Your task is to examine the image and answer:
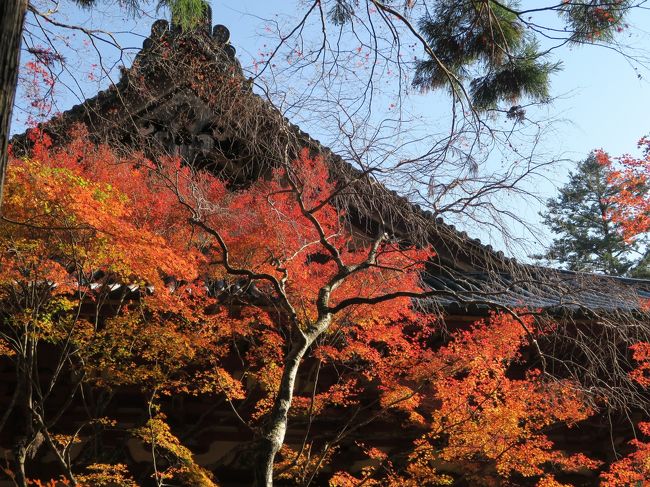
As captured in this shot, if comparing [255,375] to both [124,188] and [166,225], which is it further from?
[124,188]

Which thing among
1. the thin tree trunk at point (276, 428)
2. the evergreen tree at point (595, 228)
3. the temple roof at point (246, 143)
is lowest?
the thin tree trunk at point (276, 428)

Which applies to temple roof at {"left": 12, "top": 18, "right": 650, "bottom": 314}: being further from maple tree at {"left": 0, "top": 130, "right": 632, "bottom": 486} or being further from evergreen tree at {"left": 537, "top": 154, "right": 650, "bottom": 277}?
evergreen tree at {"left": 537, "top": 154, "right": 650, "bottom": 277}

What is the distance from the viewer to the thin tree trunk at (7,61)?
2621 mm

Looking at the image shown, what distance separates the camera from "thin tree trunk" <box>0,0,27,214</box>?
2621mm

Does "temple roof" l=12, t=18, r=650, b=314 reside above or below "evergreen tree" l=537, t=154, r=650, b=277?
below

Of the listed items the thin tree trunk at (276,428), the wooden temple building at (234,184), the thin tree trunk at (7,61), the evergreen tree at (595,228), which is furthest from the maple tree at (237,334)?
the evergreen tree at (595,228)

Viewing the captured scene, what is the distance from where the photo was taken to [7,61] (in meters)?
2.66

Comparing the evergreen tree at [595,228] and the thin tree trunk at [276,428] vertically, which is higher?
the evergreen tree at [595,228]

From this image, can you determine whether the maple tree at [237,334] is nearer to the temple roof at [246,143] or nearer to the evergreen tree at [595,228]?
the temple roof at [246,143]

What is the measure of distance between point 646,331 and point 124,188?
6.20m

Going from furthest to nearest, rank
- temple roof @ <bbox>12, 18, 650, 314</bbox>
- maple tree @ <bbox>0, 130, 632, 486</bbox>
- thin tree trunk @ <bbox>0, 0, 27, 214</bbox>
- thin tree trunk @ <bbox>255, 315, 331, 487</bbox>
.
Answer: maple tree @ <bbox>0, 130, 632, 486</bbox>, temple roof @ <bbox>12, 18, 650, 314</bbox>, thin tree trunk @ <bbox>255, 315, 331, 487</bbox>, thin tree trunk @ <bbox>0, 0, 27, 214</bbox>

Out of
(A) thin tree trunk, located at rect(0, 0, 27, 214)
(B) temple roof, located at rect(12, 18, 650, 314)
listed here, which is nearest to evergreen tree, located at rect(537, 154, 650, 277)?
(B) temple roof, located at rect(12, 18, 650, 314)

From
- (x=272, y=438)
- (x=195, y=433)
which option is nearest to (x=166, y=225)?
(x=195, y=433)

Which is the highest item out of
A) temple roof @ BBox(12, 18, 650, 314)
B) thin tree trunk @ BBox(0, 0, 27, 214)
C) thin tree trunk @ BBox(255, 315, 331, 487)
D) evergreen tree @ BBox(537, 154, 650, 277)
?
evergreen tree @ BBox(537, 154, 650, 277)
